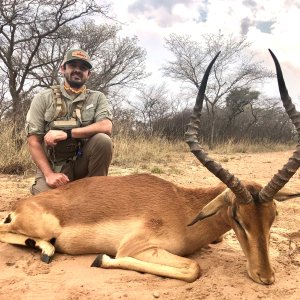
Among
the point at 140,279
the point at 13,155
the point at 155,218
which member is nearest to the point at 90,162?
the point at 155,218

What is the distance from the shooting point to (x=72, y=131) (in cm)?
570

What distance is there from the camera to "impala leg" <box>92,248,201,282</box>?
12.5ft

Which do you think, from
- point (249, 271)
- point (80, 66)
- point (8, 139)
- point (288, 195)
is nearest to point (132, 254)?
point (249, 271)

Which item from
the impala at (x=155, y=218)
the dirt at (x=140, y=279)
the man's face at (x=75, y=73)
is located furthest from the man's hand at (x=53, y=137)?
the dirt at (x=140, y=279)

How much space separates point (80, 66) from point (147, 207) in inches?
108

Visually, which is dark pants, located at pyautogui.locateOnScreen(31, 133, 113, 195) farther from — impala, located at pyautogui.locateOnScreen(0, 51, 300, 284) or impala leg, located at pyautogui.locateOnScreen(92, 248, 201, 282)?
impala leg, located at pyautogui.locateOnScreen(92, 248, 201, 282)

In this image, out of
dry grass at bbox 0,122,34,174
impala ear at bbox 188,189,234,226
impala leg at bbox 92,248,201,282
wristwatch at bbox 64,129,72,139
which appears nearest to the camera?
impala leg at bbox 92,248,201,282

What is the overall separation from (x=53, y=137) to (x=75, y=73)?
1.18 metres

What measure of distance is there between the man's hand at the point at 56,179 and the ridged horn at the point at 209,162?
7.37 ft

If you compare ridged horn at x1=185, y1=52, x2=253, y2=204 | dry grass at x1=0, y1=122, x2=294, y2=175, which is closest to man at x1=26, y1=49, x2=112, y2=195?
ridged horn at x1=185, y1=52, x2=253, y2=204

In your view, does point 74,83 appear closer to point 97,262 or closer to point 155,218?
point 155,218

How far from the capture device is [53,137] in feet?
18.0

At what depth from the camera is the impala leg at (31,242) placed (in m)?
4.34

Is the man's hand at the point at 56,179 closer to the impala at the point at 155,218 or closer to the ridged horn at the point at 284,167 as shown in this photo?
the impala at the point at 155,218
